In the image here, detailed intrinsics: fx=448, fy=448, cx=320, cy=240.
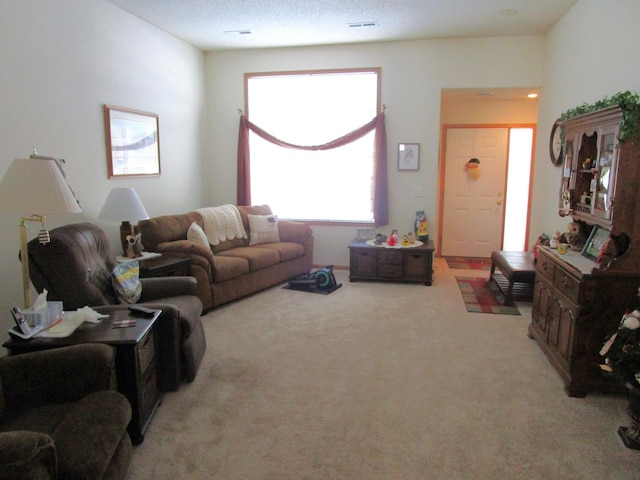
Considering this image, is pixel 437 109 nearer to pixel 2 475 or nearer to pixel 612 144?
pixel 612 144

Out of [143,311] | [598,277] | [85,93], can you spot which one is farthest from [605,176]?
[85,93]

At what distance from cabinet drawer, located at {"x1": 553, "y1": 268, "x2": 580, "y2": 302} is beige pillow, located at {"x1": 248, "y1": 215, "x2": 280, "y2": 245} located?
132 inches

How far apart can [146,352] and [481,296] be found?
3611mm

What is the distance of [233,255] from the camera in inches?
193

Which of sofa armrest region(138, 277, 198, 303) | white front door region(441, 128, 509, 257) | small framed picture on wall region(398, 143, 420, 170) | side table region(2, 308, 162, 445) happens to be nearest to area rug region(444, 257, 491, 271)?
white front door region(441, 128, 509, 257)

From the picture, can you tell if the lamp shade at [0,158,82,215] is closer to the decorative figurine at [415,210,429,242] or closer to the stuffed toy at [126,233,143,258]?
the stuffed toy at [126,233,143,258]

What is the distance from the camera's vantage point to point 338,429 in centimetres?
242

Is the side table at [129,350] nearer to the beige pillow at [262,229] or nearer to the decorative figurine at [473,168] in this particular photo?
the beige pillow at [262,229]

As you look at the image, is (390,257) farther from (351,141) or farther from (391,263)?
(351,141)

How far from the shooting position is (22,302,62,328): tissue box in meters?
2.26

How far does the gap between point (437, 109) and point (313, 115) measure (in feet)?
5.32

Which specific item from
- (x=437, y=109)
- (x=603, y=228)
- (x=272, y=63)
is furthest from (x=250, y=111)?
(x=603, y=228)

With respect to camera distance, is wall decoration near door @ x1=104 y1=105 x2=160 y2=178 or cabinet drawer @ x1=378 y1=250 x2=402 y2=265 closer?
wall decoration near door @ x1=104 y1=105 x2=160 y2=178

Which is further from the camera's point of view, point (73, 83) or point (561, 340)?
point (73, 83)
